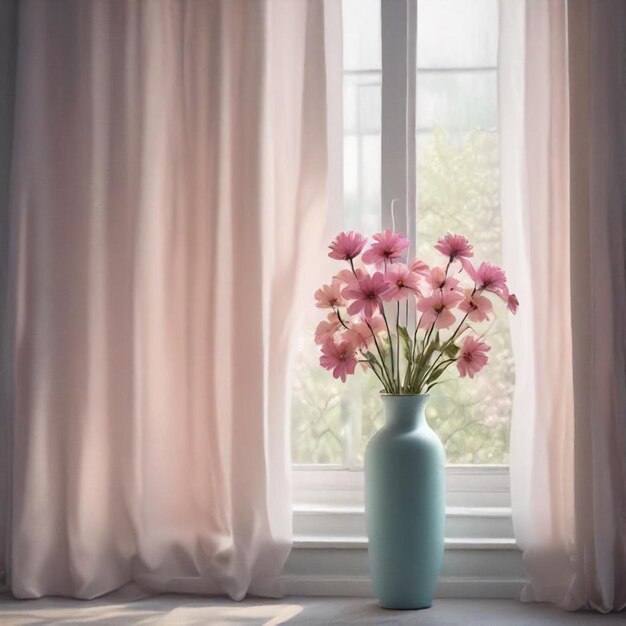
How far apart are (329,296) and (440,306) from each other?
0.27m

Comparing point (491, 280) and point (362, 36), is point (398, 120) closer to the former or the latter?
point (362, 36)

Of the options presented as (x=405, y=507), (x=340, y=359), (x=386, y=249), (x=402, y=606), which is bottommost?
(x=402, y=606)

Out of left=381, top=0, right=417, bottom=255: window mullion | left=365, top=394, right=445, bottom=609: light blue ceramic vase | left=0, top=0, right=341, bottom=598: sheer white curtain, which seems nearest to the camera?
left=365, top=394, right=445, bottom=609: light blue ceramic vase

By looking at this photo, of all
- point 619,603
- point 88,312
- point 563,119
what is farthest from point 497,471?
point 88,312

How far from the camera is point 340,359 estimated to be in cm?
210

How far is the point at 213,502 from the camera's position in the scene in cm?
227

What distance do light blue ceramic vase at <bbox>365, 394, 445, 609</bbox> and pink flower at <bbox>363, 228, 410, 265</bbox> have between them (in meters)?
0.33

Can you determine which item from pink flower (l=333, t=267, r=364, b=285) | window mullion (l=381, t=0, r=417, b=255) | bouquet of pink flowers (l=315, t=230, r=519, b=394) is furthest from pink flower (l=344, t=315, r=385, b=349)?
window mullion (l=381, t=0, r=417, b=255)

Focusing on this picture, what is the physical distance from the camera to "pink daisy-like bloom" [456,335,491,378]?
2.10m

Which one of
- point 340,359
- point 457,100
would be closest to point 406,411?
point 340,359

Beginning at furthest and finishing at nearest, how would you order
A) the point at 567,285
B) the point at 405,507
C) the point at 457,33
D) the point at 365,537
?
1. the point at 457,33
2. the point at 365,537
3. the point at 567,285
4. the point at 405,507

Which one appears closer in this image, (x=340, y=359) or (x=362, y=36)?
(x=340, y=359)

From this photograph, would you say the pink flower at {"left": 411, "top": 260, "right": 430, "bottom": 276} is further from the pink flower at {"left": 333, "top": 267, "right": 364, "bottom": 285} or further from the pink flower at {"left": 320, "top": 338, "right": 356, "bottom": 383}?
the pink flower at {"left": 320, "top": 338, "right": 356, "bottom": 383}

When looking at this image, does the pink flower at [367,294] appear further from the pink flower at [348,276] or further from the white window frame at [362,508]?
the white window frame at [362,508]
